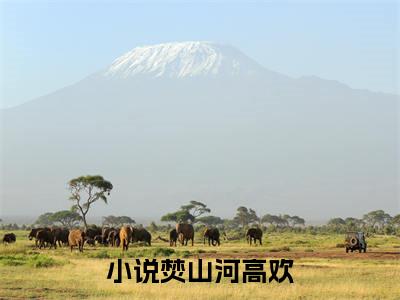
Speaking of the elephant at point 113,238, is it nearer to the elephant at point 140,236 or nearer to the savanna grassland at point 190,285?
the elephant at point 140,236

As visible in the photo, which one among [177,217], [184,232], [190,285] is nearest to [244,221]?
[177,217]

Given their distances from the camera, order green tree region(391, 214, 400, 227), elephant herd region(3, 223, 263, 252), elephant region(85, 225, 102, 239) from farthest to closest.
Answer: green tree region(391, 214, 400, 227)
elephant region(85, 225, 102, 239)
elephant herd region(3, 223, 263, 252)

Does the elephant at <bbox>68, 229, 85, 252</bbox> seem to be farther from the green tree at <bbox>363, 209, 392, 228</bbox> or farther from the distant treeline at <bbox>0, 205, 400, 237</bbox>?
the green tree at <bbox>363, 209, 392, 228</bbox>

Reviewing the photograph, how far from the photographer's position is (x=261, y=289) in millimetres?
24391

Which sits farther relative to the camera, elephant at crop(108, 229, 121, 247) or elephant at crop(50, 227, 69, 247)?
elephant at crop(108, 229, 121, 247)

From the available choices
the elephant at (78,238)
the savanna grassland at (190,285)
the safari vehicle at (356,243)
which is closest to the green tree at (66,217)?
the elephant at (78,238)

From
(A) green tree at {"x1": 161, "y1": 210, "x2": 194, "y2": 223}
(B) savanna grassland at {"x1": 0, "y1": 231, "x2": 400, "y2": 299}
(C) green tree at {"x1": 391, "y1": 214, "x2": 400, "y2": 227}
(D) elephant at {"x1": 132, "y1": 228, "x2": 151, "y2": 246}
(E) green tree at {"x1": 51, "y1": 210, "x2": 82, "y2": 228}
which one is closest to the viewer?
(B) savanna grassland at {"x1": 0, "y1": 231, "x2": 400, "y2": 299}

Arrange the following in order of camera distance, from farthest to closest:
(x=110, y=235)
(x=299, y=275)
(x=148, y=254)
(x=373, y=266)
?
1. (x=110, y=235)
2. (x=148, y=254)
3. (x=373, y=266)
4. (x=299, y=275)

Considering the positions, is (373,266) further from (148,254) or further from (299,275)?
(148,254)

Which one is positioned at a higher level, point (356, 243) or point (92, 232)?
point (92, 232)

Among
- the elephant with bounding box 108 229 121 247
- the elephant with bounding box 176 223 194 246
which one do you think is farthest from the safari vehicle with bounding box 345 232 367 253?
the elephant with bounding box 176 223 194 246

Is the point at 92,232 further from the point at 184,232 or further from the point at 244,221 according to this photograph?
the point at 244,221

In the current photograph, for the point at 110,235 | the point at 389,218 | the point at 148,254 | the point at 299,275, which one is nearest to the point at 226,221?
the point at 389,218

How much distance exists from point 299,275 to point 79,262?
12234 millimetres
